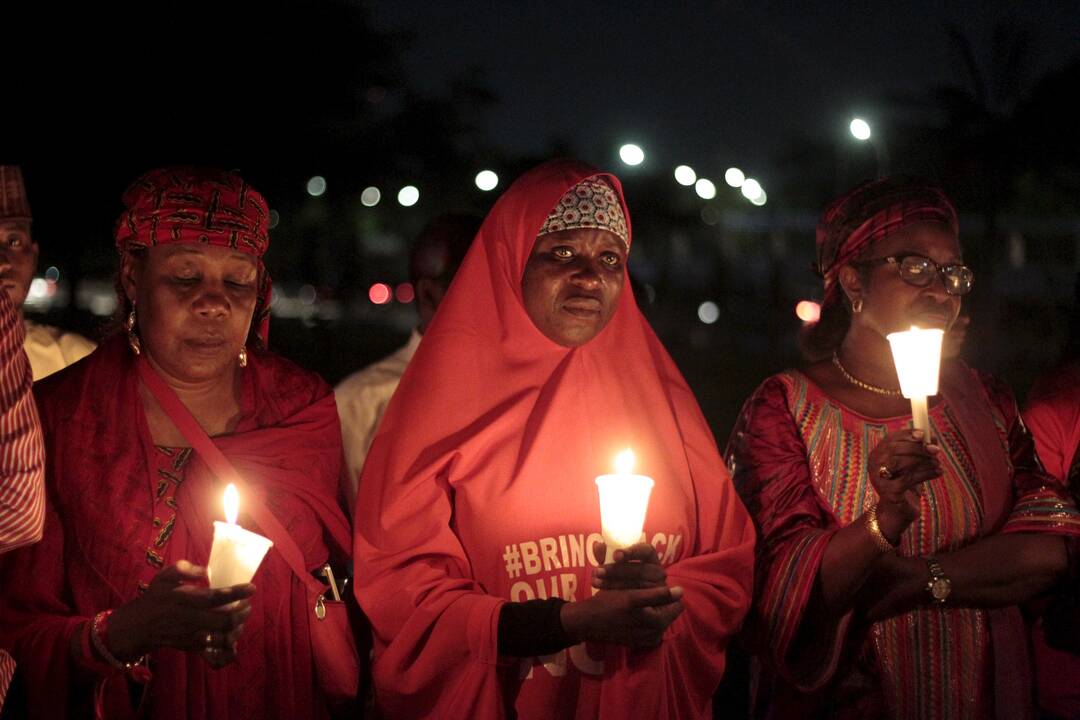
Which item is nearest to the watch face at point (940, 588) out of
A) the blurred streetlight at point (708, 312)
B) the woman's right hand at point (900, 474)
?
the woman's right hand at point (900, 474)

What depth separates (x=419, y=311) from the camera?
554 centimetres

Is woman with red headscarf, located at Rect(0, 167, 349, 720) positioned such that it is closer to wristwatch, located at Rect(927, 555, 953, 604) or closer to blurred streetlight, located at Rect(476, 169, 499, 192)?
wristwatch, located at Rect(927, 555, 953, 604)

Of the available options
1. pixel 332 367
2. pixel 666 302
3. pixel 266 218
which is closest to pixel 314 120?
pixel 332 367

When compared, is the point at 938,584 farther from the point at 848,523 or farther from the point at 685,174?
the point at 685,174

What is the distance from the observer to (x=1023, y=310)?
118ft

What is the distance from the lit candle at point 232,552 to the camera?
2.49 metres

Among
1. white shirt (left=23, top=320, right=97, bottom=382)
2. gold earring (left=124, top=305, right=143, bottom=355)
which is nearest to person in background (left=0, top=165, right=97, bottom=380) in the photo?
white shirt (left=23, top=320, right=97, bottom=382)

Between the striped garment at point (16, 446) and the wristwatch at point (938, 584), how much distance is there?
2.54m

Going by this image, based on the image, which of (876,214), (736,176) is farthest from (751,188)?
(876,214)

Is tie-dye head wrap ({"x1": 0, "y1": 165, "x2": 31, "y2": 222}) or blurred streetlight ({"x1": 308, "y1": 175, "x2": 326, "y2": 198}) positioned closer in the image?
tie-dye head wrap ({"x1": 0, "y1": 165, "x2": 31, "y2": 222})

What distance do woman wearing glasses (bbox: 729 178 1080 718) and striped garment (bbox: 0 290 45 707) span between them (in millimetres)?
2137

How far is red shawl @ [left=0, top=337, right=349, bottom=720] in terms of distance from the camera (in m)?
3.09

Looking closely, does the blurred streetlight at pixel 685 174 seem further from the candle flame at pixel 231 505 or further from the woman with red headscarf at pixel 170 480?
the candle flame at pixel 231 505

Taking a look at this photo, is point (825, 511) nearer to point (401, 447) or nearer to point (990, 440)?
point (990, 440)
